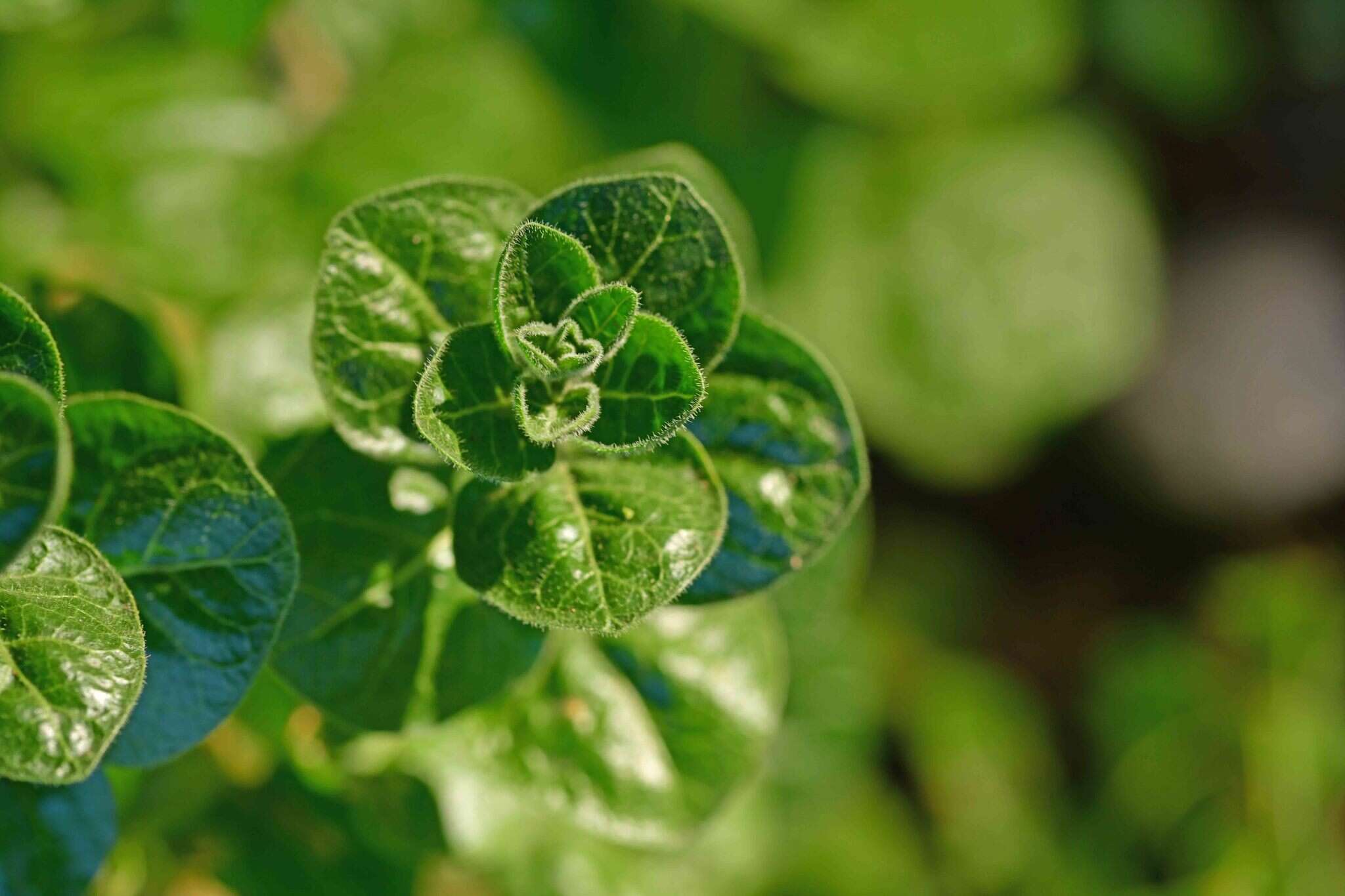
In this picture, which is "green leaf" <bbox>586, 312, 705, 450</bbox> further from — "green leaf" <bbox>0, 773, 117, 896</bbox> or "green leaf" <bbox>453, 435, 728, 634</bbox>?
"green leaf" <bbox>0, 773, 117, 896</bbox>

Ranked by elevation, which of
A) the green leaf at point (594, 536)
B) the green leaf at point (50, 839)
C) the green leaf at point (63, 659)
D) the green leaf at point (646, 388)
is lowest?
the green leaf at point (50, 839)

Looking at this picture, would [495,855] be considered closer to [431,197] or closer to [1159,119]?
[431,197]

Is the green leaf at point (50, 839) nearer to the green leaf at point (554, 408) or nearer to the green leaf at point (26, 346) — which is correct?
the green leaf at point (26, 346)

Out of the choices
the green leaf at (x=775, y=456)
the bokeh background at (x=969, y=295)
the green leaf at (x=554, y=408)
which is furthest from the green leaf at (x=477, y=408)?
the bokeh background at (x=969, y=295)

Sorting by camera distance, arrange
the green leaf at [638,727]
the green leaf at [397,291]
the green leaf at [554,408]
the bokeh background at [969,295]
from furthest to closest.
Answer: the bokeh background at [969,295] → the green leaf at [638,727] → the green leaf at [397,291] → the green leaf at [554,408]

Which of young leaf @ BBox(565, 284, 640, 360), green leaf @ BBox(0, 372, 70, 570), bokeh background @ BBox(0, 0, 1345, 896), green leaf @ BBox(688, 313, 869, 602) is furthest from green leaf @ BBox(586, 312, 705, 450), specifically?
bokeh background @ BBox(0, 0, 1345, 896)

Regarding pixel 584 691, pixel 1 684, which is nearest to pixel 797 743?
pixel 584 691
